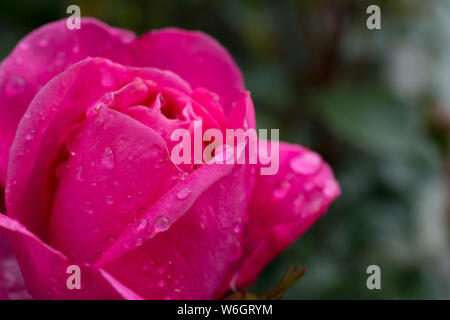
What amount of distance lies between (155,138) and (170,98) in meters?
0.07

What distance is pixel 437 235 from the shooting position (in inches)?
54.6

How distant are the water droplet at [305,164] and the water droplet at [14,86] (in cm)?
22

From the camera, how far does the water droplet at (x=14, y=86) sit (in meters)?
0.48

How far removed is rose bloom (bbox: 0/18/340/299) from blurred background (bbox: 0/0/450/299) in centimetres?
53

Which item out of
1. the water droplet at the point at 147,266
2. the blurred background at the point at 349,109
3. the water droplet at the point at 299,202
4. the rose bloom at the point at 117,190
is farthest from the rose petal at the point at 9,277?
the blurred background at the point at 349,109

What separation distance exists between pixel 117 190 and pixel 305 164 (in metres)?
0.19

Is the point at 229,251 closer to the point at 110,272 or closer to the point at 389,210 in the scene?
the point at 110,272

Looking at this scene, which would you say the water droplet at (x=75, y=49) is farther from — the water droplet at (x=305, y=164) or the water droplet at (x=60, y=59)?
the water droplet at (x=305, y=164)

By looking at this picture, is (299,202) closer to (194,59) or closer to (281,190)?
(281,190)

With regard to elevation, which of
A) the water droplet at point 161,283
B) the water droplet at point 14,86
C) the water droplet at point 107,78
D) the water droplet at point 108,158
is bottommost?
the water droplet at point 161,283

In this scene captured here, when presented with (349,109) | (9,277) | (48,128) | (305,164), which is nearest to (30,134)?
(48,128)

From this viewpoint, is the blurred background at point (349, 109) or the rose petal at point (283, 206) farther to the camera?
the blurred background at point (349, 109)

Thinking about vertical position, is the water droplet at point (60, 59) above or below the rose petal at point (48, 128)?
above
